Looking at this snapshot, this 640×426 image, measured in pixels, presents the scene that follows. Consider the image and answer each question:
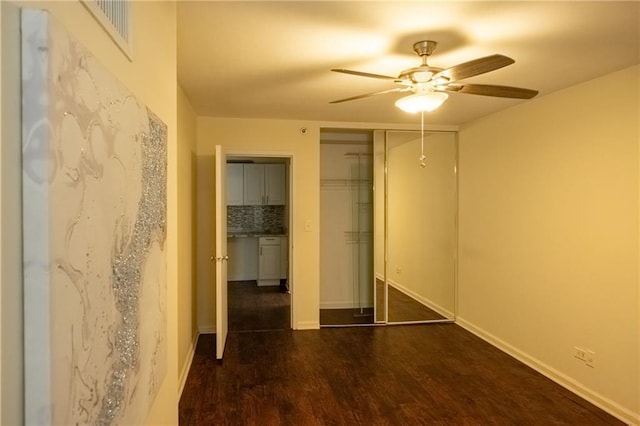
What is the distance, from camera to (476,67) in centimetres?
186

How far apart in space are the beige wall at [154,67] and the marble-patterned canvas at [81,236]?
0.05m

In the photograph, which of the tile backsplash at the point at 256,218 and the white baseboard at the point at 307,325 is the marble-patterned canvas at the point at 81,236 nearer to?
the white baseboard at the point at 307,325

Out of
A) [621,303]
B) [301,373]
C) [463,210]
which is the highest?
[463,210]

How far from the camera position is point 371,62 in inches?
101

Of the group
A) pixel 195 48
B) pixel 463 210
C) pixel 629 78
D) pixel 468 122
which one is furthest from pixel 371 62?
pixel 463 210

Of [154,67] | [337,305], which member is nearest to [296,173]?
[337,305]

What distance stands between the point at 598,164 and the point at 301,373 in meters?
2.79

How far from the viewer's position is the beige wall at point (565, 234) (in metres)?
2.62

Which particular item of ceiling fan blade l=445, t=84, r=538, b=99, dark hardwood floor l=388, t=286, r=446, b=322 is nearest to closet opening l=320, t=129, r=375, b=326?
dark hardwood floor l=388, t=286, r=446, b=322

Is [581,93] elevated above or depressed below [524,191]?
above

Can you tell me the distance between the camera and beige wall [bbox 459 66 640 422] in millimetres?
2625

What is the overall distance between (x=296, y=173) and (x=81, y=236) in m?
3.59

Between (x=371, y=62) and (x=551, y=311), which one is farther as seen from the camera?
(x=551, y=311)

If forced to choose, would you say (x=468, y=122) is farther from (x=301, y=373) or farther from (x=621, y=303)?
(x=301, y=373)
